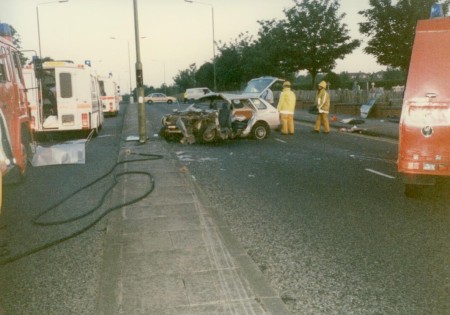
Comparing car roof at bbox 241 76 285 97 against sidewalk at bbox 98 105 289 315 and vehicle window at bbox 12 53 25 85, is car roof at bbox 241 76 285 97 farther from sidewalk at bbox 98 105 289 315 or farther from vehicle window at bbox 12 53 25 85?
sidewalk at bbox 98 105 289 315

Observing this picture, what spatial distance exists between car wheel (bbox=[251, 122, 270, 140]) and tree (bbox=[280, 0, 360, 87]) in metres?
29.3

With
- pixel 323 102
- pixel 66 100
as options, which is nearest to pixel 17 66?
pixel 66 100

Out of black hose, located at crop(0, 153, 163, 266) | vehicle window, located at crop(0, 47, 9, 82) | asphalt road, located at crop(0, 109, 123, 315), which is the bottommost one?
asphalt road, located at crop(0, 109, 123, 315)

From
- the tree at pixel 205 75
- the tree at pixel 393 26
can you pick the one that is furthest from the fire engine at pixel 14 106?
the tree at pixel 205 75

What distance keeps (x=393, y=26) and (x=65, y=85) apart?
2898 centimetres

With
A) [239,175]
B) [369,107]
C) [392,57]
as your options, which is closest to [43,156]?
[239,175]

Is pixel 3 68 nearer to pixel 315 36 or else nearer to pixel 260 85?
pixel 260 85

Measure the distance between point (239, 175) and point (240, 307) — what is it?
23.8 ft

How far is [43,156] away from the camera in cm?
1341

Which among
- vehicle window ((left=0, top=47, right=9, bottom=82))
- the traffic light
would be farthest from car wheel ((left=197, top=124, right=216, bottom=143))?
vehicle window ((left=0, top=47, right=9, bottom=82))

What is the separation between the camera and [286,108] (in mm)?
21000

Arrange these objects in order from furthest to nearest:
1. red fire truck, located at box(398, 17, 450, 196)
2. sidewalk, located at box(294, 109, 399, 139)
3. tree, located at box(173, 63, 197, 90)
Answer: tree, located at box(173, 63, 197, 90), sidewalk, located at box(294, 109, 399, 139), red fire truck, located at box(398, 17, 450, 196)

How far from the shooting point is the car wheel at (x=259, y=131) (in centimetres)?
1958

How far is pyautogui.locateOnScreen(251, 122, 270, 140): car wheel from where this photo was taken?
64.2ft
